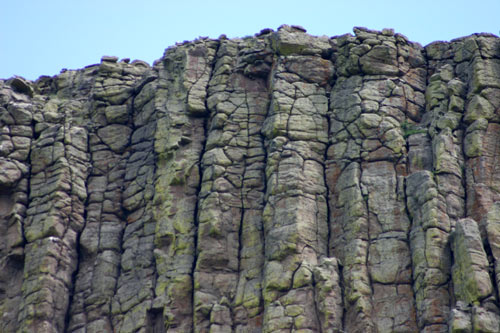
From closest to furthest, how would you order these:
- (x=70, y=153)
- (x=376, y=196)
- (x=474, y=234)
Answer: (x=474, y=234)
(x=376, y=196)
(x=70, y=153)

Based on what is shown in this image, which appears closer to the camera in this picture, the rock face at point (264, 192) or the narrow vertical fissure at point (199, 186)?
the rock face at point (264, 192)

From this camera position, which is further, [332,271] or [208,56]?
[208,56]

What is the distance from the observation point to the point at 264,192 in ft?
258

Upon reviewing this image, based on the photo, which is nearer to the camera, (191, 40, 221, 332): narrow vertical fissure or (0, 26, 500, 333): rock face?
(0, 26, 500, 333): rock face

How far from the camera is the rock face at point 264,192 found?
2815 inches

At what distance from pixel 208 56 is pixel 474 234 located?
2569cm

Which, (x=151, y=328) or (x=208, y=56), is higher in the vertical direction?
(x=208, y=56)

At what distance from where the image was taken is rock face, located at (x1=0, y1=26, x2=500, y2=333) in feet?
235

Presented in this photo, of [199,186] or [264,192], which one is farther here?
[199,186]

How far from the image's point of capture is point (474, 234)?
229 feet

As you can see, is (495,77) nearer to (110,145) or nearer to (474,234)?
(474,234)

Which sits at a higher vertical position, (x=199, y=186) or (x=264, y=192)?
(x=199, y=186)

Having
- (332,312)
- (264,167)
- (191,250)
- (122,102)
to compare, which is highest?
(122,102)

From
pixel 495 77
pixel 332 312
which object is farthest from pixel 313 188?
pixel 495 77
